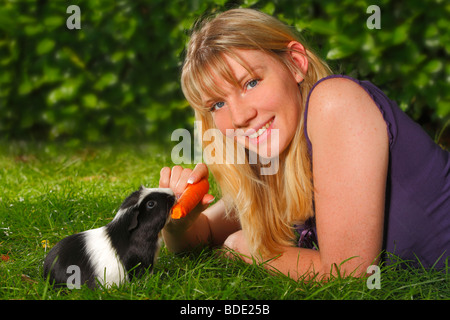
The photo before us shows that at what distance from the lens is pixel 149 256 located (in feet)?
6.89

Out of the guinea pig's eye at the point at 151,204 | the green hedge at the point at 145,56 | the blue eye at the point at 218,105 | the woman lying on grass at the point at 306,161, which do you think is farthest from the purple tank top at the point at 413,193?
the green hedge at the point at 145,56

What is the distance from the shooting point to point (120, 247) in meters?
2.07

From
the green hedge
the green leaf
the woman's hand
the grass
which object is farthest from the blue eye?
the green leaf

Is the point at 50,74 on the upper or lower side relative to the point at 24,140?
upper

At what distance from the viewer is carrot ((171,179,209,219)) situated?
2.15 meters

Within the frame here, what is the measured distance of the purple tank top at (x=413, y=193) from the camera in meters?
2.01

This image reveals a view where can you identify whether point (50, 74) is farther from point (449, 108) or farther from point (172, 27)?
point (449, 108)

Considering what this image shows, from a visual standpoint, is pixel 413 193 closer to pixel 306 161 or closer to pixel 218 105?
pixel 306 161

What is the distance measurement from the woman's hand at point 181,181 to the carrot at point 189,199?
0.03 metres

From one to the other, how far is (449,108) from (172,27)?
Result: 2.29 m

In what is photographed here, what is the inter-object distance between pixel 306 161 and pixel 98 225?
1.33 m

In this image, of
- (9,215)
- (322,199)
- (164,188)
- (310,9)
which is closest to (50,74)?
(9,215)

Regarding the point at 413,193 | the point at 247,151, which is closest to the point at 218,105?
the point at 247,151

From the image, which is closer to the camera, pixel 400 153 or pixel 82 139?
pixel 400 153
